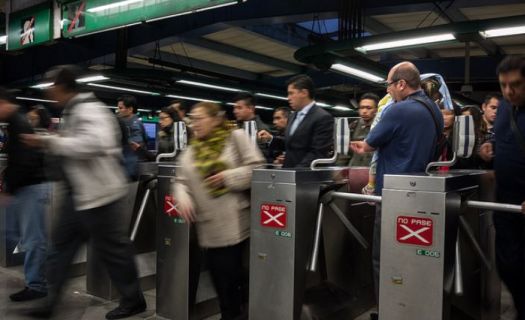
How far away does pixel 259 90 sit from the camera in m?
9.88

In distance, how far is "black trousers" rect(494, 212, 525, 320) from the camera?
1.88m

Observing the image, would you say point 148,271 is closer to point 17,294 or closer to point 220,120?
point 17,294

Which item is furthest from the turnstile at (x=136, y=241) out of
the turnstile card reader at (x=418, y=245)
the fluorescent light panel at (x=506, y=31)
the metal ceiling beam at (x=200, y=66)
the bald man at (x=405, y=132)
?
the metal ceiling beam at (x=200, y=66)

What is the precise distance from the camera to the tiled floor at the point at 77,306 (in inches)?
102

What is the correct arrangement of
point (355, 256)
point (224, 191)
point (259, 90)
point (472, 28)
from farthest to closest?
point (259, 90)
point (472, 28)
point (355, 256)
point (224, 191)

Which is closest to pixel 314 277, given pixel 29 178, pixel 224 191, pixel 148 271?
pixel 224 191

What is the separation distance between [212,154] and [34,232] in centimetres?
144

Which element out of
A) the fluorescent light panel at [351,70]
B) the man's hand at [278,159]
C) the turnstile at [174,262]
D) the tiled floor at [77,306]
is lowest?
the tiled floor at [77,306]

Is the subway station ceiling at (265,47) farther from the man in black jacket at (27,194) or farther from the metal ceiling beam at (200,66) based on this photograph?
the man in black jacket at (27,194)

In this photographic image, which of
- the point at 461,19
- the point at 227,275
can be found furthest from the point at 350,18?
the point at 227,275

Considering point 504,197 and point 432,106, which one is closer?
point 504,197

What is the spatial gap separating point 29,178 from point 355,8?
144 inches

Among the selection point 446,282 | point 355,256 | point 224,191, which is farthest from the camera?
point 355,256

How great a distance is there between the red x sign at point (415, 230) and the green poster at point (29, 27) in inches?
154
